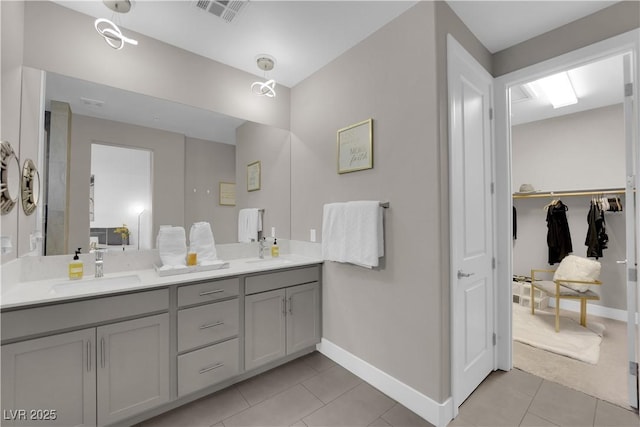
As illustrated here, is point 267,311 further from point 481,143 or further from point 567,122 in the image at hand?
point 567,122

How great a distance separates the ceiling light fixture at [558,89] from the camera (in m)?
2.76

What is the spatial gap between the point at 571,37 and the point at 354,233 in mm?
2089

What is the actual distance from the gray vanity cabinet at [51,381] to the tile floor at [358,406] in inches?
16.9

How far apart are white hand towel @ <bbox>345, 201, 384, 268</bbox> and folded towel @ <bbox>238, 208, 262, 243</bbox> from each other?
1.01 meters

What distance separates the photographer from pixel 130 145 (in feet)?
6.63

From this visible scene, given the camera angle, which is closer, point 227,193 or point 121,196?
point 121,196

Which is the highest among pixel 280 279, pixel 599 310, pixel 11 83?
pixel 11 83

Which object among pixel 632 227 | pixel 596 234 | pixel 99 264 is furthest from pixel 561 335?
pixel 99 264

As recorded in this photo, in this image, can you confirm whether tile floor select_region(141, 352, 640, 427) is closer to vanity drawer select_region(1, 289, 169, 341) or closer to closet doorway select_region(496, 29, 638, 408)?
closet doorway select_region(496, 29, 638, 408)

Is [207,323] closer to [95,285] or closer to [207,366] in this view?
[207,366]

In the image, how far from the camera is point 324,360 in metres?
2.41

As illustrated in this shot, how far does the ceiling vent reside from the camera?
1786mm

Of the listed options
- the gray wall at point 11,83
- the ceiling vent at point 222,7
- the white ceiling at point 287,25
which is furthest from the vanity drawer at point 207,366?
the ceiling vent at point 222,7

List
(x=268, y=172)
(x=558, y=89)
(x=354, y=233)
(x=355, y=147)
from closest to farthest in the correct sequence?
(x=354, y=233) < (x=355, y=147) < (x=268, y=172) < (x=558, y=89)
